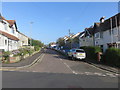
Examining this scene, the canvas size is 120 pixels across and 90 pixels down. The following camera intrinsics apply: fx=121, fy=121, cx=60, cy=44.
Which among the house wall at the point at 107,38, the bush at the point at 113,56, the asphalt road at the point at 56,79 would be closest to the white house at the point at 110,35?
the house wall at the point at 107,38

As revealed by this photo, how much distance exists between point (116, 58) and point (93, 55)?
680 centimetres

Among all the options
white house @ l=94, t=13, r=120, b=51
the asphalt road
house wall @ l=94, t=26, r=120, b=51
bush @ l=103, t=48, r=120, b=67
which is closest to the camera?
the asphalt road

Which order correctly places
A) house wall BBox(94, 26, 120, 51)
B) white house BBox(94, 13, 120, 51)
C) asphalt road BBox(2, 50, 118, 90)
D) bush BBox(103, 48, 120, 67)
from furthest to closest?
house wall BBox(94, 26, 120, 51), white house BBox(94, 13, 120, 51), bush BBox(103, 48, 120, 67), asphalt road BBox(2, 50, 118, 90)

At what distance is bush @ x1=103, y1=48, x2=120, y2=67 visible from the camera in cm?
1308

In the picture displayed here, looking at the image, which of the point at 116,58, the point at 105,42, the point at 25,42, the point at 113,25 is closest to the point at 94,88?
the point at 116,58

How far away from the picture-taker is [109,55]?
14898 millimetres

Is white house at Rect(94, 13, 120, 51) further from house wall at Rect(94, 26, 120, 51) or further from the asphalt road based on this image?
the asphalt road

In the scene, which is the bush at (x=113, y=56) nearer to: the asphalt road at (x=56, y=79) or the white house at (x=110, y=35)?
the asphalt road at (x=56, y=79)

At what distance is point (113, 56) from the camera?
13.9 m

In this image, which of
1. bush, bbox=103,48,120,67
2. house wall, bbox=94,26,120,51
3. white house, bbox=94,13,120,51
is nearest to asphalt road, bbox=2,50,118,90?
bush, bbox=103,48,120,67

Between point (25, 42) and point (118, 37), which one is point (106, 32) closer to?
point (118, 37)

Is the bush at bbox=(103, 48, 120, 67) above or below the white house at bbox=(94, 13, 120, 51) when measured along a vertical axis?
below

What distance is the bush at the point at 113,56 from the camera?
13.1 metres

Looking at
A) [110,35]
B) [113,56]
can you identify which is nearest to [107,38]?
[110,35]
